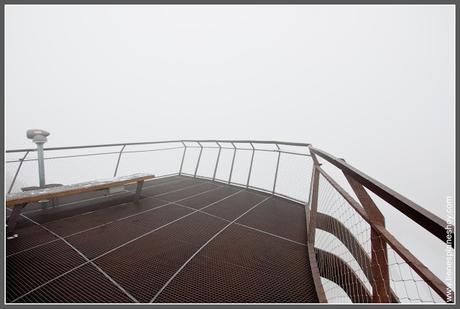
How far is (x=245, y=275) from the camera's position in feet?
6.72

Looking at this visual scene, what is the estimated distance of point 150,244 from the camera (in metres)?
2.51

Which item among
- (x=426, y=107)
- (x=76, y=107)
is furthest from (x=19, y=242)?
(x=426, y=107)

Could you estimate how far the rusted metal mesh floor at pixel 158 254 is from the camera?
179 centimetres

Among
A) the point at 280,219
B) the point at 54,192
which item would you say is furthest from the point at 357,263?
the point at 54,192

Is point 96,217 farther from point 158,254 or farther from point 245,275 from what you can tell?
point 245,275

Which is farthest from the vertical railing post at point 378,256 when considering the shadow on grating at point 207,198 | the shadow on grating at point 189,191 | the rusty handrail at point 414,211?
the shadow on grating at point 189,191

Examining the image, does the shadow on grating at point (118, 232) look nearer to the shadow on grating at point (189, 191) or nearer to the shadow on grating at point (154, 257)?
the shadow on grating at point (154, 257)

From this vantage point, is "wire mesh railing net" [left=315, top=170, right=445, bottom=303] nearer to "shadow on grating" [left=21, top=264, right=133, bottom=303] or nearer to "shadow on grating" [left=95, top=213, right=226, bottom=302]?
"shadow on grating" [left=95, top=213, right=226, bottom=302]

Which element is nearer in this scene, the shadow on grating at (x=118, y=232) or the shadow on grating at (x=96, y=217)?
the shadow on grating at (x=118, y=232)

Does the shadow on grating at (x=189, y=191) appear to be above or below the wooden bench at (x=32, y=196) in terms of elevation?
below

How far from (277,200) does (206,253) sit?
7.49 ft

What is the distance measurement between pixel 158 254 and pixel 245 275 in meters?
0.93

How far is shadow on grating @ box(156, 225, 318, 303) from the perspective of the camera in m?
1.79

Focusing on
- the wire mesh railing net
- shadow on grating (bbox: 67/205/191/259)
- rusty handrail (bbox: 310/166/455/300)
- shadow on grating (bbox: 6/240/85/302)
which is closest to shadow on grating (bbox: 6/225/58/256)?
shadow on grating (bbox: 6/240/85/302)
